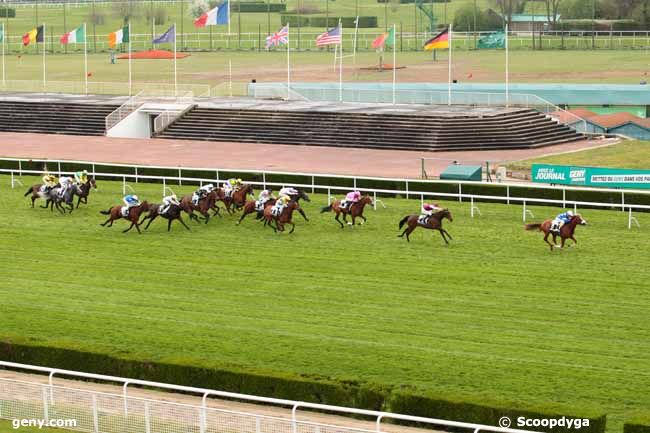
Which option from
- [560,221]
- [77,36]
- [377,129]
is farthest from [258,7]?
[560,221]

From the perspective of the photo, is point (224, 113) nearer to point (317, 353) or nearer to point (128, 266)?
point (128, 266)

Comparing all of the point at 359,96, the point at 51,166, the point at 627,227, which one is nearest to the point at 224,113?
the point at 359,96

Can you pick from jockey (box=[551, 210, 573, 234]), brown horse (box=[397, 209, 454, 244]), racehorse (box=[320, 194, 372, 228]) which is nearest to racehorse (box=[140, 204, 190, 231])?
racehorse (box=[320, 194, 372, 228])

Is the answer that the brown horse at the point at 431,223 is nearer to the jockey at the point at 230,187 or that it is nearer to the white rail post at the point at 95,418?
the jockey at the point at 230,187

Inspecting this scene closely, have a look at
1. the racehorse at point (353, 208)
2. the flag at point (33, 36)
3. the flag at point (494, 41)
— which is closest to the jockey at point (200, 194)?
the racehorse at point (353, 208)

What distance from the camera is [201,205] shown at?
30828 mm

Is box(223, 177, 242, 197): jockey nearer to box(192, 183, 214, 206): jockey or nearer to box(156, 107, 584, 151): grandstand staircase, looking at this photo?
box(192, 183, 214, 206): jockey

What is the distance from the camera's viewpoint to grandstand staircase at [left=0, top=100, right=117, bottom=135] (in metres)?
55.8

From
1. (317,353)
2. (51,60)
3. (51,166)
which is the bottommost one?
(317,353)

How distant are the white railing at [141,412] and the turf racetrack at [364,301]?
215 centimetres

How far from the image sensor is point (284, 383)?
17438mm

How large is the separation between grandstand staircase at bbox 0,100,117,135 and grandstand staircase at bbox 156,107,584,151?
3.87 meters

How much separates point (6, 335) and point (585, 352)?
8840 mm

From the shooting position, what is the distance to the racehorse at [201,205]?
99.6 feet
